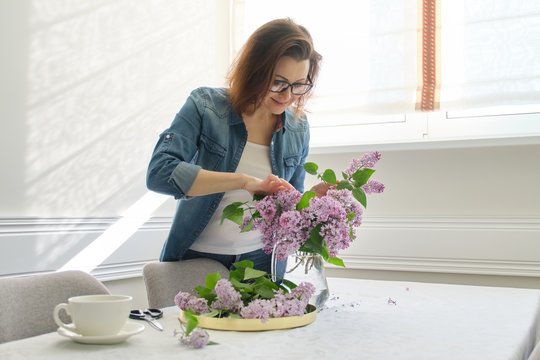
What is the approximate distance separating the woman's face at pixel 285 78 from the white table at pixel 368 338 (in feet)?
1.79

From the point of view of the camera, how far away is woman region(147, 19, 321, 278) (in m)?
1.73

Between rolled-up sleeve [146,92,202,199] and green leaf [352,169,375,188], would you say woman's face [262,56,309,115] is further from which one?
green leaf [352,169,375,188]

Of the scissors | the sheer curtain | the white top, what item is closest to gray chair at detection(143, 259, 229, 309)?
the white top

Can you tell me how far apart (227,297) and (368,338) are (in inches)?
10.3

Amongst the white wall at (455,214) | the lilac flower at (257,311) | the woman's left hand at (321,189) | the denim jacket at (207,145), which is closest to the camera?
the lilac flower at (257,311)

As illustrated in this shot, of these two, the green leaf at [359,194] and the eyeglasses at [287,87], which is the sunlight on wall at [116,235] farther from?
the green leaf at [359,194]

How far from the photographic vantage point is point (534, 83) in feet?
8.21

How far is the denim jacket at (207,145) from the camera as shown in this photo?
1.72 meters

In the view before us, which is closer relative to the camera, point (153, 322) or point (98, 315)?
point (98, 315)

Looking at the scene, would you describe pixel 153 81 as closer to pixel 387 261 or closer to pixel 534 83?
pixel 387 261

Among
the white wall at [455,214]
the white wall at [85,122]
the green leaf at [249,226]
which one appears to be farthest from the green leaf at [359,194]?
the white wall at [455,214]

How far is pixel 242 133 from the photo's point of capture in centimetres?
180

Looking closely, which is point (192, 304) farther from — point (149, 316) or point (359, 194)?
point (359, 194)

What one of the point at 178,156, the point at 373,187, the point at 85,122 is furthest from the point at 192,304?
the point at 85,122
